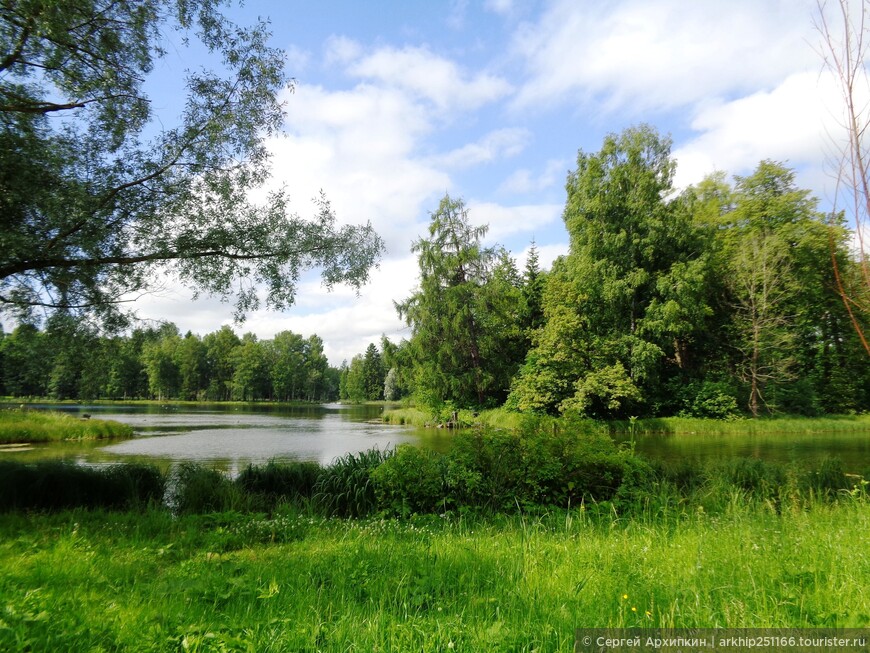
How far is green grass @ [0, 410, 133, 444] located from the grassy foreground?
20298 millimetres

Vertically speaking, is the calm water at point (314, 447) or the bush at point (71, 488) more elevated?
the bush at point (71, 488)

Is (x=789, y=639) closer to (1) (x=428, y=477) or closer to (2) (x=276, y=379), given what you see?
(1) (x=428, y=477)

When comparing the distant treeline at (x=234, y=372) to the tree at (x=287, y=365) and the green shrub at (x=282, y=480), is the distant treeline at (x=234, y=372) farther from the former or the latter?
the green shrub at (x=282, y=480)

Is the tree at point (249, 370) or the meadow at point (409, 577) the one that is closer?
the meadow at point (409, 577)

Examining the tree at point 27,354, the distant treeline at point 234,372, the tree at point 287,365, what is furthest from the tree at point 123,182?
the tree at point 287,365

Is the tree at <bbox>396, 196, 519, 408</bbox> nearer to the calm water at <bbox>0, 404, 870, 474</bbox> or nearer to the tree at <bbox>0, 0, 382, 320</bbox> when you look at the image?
the calm water at <bbox>0, 404, 870, 474</bbox>

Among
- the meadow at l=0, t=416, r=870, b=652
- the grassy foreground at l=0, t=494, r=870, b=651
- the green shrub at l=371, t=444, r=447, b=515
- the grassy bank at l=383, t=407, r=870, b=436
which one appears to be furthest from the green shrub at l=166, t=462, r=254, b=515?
the grassy bank at l=383, t=407, r=870, b=436

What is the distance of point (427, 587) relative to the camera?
3361 millimetres

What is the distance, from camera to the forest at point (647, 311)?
2914 centimetres

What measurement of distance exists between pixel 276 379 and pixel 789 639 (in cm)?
9713

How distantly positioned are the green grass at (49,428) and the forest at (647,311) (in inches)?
704

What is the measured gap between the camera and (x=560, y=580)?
332 cm

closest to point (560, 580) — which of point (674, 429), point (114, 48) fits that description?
point (114, 48)

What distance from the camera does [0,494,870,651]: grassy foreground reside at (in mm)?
2549
